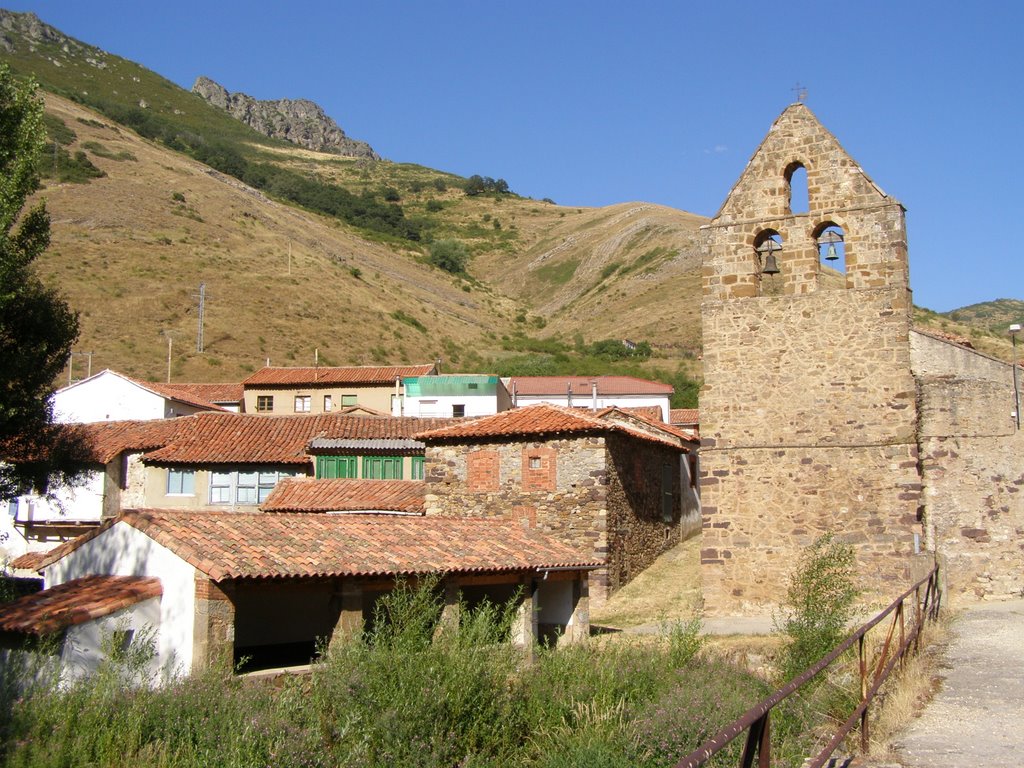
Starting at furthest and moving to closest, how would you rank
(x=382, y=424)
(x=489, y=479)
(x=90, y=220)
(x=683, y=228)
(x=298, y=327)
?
(x=683, y=228)
(x=90, y=220)
(x=298, y=327)
(x=382, y=424)
(x=489, y=479)

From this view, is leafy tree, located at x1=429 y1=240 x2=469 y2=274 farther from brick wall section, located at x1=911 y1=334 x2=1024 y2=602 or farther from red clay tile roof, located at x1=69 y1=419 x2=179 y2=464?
brick wall section, located at x1=911 y1=334 x2=1024 y2=602

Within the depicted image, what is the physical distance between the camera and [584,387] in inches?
2089

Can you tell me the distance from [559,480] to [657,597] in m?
3.72

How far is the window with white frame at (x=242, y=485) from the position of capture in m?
33.1

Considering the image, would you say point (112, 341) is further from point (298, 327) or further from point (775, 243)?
point (775, 243)

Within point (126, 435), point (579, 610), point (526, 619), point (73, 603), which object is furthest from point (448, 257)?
point (73, 603)

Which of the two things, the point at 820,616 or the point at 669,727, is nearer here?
the point at 669,727

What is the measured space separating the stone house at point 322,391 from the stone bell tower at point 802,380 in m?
30.5

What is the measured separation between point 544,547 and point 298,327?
167ft

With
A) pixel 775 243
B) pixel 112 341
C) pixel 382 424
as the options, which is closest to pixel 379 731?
pixel 775 243

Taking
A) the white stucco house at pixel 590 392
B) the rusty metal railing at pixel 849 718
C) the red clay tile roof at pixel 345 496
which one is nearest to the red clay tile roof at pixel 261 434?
the red clay tile roof at pixel 345 496

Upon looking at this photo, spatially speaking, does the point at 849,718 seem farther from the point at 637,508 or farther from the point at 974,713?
the point at 637,508

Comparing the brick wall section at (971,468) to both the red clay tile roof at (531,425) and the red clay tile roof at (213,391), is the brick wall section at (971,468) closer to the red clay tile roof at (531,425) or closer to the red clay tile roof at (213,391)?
the red clay tile roof at (531,425)

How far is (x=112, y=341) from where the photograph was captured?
198 feet
